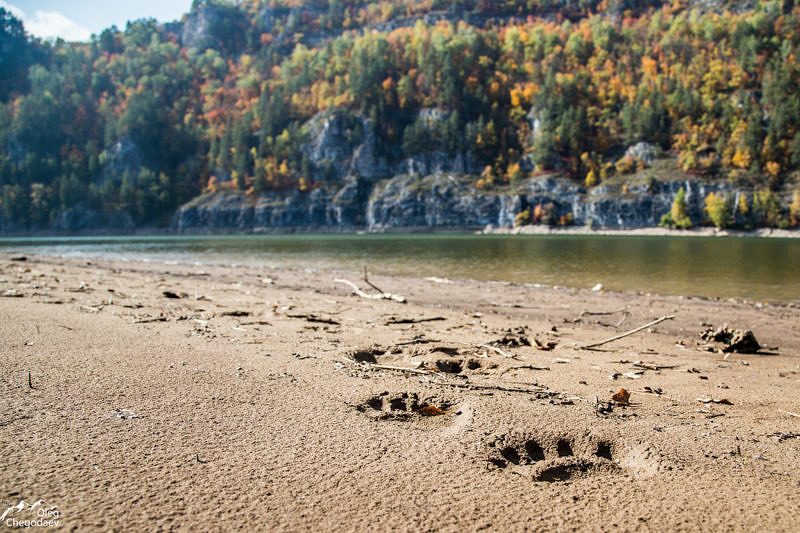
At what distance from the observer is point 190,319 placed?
8.59m

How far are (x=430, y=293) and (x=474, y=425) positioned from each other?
11.8 metres

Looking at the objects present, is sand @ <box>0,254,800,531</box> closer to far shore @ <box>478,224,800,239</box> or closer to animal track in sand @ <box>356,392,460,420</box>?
animal track in sand @ <box>356,392,460,420</box>

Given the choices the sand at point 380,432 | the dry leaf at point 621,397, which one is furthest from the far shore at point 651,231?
the dry leaf at point 621,397

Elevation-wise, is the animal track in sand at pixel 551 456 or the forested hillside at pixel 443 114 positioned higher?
the forested hillside at pixel 443 114

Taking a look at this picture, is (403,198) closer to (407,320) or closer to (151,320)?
(407,320)

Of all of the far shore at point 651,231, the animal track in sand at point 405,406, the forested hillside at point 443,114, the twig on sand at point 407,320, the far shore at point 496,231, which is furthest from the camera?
the forested hillside at point 443,114

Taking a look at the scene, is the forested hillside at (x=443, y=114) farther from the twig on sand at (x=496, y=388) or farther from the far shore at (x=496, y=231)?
the twig on sand at (x=496, y=388)

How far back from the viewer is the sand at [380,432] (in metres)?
2.85

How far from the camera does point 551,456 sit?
146 inches

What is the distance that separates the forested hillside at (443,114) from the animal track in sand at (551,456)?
11697 centimetres

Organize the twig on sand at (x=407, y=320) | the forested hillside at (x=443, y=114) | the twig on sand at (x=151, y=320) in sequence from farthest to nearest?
the forested hillside at (x=443, y=114), the twig on sand at (x=407, y=320), the twig on sand at (x=151, y=320)

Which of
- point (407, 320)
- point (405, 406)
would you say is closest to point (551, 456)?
point (405, 406)

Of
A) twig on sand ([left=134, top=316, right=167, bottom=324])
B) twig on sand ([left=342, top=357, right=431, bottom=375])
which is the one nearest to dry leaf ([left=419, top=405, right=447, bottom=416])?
twig on sand ([left=342, top=357, right=431, bottom=375])

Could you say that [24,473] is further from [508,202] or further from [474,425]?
[508,202]
